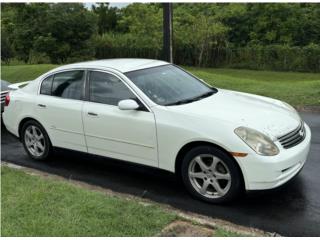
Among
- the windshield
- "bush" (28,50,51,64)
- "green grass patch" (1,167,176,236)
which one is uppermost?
the windshield

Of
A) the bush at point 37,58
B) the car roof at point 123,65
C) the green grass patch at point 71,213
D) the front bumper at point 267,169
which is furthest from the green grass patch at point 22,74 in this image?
the front bumper at point 267,169

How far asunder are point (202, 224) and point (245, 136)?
1.02 metres

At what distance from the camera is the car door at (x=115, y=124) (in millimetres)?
5461

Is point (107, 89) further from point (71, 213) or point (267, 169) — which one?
point (267, 169)

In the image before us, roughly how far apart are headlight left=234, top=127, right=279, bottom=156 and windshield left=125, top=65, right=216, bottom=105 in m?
1.04

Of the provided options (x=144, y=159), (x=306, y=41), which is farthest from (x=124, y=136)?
(x=306, y=41)

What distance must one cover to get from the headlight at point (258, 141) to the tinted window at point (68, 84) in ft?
7.98

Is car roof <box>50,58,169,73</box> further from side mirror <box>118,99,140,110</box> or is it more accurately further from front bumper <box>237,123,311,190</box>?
front bumper <box>237,123,311,190</box>

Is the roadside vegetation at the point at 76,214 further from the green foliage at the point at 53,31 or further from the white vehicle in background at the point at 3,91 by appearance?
the green foliage at the point at 53,31

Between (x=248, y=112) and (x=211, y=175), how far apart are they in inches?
33.7

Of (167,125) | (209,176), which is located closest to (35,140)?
(167,125)

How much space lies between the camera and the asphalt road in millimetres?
4656

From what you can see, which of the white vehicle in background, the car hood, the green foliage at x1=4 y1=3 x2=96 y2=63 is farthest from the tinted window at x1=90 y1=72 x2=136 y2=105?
the green foliage at x1=4 y1=3 x2=96 y2=63

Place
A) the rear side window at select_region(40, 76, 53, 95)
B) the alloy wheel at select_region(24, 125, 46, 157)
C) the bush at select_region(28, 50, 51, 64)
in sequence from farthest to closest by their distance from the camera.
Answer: the bush at select_region(28, 50, 51, 64) → the alloy wheel at select_region(24, 125, 46, 157) → the rear side window at select_region(40, 76, 53, 95)
